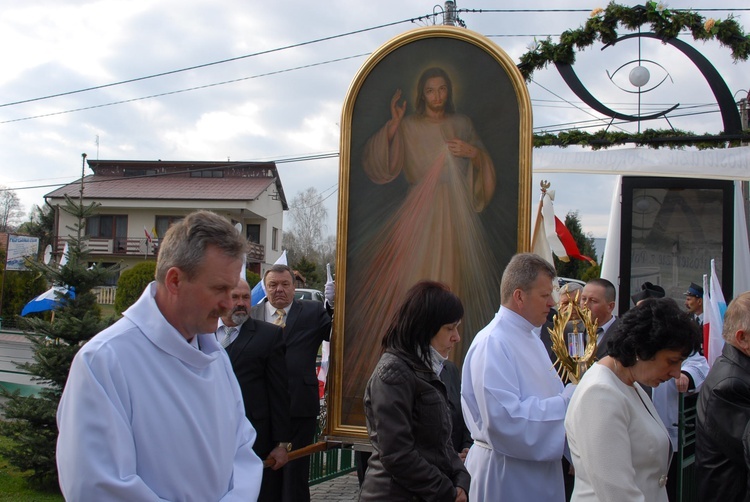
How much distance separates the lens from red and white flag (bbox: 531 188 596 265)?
270 inches

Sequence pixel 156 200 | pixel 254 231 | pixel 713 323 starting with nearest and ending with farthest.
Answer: pixel 713 323
pixel 156 200
pixel 254 231

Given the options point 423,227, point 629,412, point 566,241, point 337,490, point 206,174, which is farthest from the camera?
point 206,174

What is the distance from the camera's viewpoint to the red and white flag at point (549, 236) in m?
6.86

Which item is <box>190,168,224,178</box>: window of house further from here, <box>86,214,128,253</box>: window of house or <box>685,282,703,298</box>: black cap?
<box>685,282,703,298</box>: black cap

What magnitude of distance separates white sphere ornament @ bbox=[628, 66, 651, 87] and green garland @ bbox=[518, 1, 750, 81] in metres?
0.55

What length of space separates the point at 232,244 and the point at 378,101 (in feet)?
12.4

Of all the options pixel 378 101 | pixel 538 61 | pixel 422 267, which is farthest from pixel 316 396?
pixel 538 61

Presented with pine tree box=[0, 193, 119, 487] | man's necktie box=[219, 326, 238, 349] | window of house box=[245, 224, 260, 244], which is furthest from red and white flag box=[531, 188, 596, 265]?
window of house box=[245, 224, 260, 244]

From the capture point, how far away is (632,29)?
762cm

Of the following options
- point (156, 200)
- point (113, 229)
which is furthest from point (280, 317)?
point (113, 229)

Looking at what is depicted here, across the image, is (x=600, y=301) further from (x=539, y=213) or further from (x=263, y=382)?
(x=263, y=382)

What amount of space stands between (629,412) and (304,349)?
3.59 meters

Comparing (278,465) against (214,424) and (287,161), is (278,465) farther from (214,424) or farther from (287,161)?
(287,161)

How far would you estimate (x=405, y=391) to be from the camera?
3.11 metres
